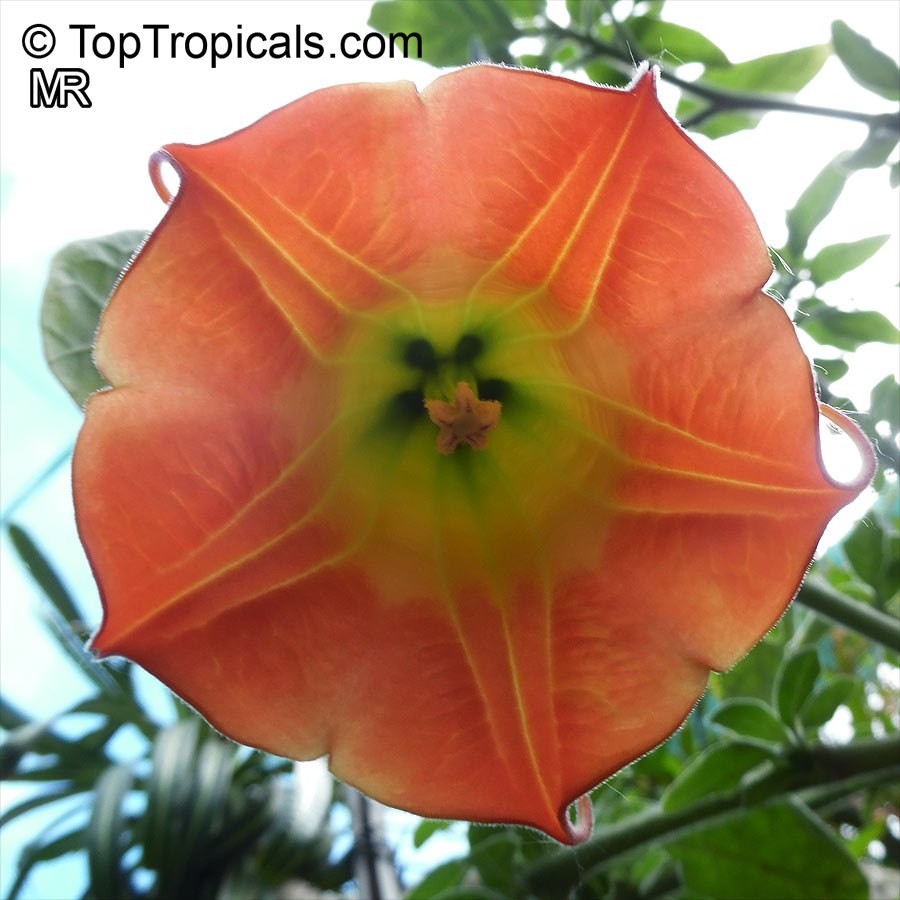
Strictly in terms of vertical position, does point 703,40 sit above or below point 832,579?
above

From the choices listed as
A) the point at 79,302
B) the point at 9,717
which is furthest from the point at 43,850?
the point at 79,302

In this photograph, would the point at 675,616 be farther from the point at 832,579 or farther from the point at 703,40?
the point at 832,579

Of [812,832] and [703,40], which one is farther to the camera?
[703,40]

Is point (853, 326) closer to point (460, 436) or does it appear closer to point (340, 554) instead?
A: point (460, 436)

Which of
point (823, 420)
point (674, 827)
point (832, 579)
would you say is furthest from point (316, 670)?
point (832, 579)

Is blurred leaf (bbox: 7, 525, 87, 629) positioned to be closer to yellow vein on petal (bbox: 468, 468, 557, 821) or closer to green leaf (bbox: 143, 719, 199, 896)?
green leaf (bbox: 143, 719, 199, 896)

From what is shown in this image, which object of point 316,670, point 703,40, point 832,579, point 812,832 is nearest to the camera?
point 316,670
